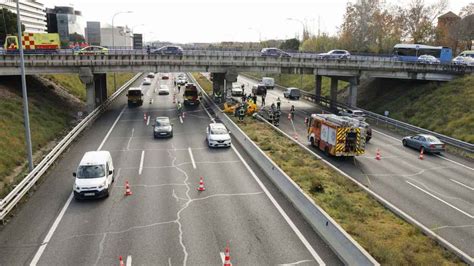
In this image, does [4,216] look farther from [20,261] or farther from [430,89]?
[430,89]

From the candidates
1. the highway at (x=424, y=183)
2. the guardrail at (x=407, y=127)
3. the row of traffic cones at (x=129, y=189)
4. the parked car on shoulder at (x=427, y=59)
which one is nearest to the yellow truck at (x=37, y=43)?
the highway at (x=424, y=183)

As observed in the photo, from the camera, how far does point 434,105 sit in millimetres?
45375

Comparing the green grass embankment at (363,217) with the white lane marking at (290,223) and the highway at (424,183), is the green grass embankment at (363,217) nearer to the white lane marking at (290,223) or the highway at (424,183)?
the highway at (424,183)

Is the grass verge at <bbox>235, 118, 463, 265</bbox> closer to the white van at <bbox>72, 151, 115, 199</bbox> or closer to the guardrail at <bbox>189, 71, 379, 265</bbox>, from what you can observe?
the guardrail at <bbox>189, 71, 379, 265</bbox>

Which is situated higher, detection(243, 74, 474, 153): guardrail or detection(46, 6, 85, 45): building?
detection(46, 6, 85, 45): building

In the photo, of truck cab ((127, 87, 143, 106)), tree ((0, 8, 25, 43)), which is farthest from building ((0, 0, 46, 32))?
truck cab ((127, 87, 143, 106))

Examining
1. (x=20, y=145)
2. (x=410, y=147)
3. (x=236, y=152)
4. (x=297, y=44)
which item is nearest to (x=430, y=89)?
(x=410, y=147)

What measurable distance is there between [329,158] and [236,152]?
21.7 feet

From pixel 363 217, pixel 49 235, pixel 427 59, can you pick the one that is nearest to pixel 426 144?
pixel 363 217

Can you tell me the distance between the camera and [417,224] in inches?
639

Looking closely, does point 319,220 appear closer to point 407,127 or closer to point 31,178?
point 31,178

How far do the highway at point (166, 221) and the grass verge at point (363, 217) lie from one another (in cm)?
152

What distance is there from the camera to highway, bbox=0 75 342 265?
14.4 metres

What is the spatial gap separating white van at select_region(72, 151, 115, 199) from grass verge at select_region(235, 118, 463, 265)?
9907mm
